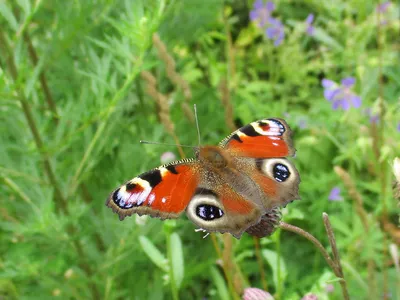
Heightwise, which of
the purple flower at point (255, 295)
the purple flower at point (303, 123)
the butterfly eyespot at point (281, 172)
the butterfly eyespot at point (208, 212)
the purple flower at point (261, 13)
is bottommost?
the purple flower at point (255, 295)

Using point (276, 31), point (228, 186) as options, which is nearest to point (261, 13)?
point (276, 31)

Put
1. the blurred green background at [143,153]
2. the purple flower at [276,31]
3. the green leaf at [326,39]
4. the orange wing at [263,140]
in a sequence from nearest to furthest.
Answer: the orange wing at [263,140] → the blurred green background at [143,153] → the green leaf at [326,39] → the purple flower at [276,31]

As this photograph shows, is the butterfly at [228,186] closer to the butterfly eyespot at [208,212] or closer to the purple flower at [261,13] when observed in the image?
the butterfly eyespot at [208,212]

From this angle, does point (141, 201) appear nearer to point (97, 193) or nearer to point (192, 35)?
point (97, 193)

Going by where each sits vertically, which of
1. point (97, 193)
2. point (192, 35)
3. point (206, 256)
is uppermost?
point (192, 35)

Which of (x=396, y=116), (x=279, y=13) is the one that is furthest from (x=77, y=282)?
(x=279, y=13)

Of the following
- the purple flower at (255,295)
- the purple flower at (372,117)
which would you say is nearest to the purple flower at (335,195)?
the purple flower at (372,117)

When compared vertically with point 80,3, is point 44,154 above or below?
below

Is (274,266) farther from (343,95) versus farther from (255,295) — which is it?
→ (343,95)
